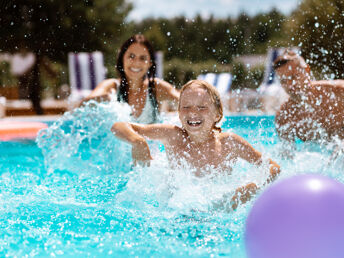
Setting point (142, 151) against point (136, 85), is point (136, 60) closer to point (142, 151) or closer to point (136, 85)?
point (136, 85)

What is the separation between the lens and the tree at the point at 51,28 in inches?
500

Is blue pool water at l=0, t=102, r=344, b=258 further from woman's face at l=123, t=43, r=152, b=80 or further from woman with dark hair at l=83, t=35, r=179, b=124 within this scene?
woman's face at l=123, t=43, r=152, b=80

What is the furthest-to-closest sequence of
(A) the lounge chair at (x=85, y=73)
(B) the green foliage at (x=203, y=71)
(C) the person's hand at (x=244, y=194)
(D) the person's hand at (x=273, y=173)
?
(B) the green foliage at (x=203, y=71) → (A) the lounge chair at (x=85, y=73) → (D) the person's hand at (x=273, y=173) → (C) the person's hand at (x=244, y=194)

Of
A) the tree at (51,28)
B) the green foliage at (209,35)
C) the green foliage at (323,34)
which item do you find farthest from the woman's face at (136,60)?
the green foliage at (209,35)

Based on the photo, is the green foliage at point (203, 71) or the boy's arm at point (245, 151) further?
the green foliage at point (203, 71)

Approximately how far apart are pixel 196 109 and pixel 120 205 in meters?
0.84

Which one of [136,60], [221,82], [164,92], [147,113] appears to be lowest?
[147,113]

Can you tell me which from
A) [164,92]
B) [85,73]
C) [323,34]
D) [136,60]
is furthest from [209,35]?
[136,60]

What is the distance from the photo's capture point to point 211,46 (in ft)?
151

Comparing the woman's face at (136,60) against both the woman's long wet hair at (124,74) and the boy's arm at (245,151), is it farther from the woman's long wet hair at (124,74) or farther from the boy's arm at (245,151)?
the boy's arm at (245,151)

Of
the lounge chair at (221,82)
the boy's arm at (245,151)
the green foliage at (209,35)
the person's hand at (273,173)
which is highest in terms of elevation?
the green foliage at (209,35)

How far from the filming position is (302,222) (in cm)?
166

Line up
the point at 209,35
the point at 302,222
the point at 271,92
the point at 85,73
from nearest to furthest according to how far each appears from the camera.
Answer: the point at 302,222, the point at 271,92, the point at 85,73, the point at 209,35

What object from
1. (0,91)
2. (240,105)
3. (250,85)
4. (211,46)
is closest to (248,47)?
(211,46)
